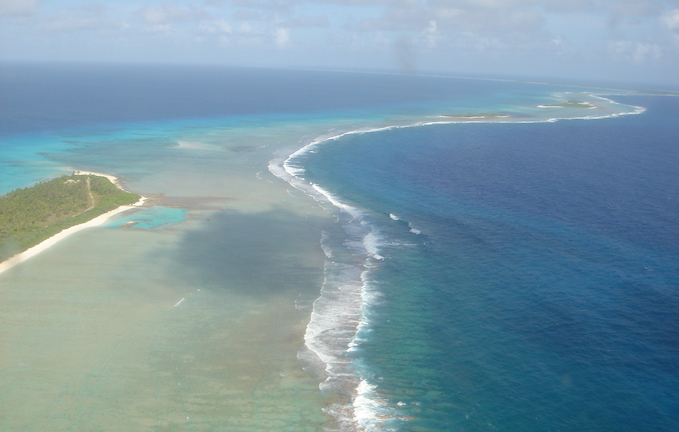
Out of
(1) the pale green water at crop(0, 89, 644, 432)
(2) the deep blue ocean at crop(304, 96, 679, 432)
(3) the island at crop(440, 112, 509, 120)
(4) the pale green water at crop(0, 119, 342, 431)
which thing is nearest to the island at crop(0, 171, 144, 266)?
(1) the pale green water at crop(0, 89, 644, 432)

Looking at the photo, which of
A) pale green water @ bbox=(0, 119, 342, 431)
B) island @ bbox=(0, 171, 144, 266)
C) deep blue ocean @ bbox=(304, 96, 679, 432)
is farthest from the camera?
island @ bbox=(0, 171, 144, 266)

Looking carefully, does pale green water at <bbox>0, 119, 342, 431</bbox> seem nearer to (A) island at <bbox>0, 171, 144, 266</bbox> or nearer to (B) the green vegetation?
(A) island at <bbox>0, 171, 144, 266</bbox>

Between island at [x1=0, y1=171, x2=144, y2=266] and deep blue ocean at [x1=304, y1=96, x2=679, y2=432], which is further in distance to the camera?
island at [x1=0, y1=171, x2=144, y2=266]

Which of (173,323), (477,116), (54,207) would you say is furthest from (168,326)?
(477,116)

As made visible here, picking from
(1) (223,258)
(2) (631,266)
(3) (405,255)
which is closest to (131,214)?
(1) (223,258)

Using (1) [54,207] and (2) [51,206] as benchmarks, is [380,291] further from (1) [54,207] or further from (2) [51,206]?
(2) [51,206]

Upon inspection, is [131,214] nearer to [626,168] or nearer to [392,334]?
[392,334]
